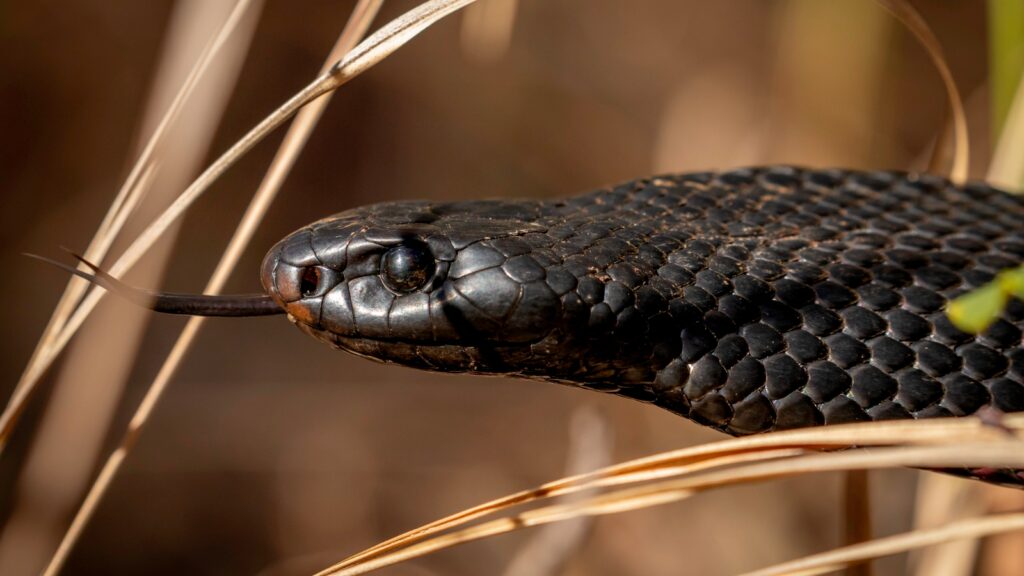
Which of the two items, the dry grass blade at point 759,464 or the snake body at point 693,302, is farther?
the snake body at point 693,302

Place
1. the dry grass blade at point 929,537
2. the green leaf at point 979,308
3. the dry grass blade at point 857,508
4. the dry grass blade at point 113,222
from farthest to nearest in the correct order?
1. the dry grass blade at point 857,508
2. the dry grass blade at point 113,222
3. the dry grass blade at point 929,537
4. the green leaf at point 979,308

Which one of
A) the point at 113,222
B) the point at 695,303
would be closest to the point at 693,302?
the point at 695,303

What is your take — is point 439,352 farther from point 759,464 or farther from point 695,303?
point 759,464

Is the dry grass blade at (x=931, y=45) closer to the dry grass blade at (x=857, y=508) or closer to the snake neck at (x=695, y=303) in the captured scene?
the snake neck at (x=695, y=303)

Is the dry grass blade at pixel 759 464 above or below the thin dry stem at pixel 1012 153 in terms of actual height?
below

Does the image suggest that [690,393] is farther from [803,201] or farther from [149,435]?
[149,435]

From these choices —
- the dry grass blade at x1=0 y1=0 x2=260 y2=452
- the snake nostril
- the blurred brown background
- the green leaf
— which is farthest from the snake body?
the blurred brown background

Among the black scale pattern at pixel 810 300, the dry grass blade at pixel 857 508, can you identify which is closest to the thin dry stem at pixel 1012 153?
the black scale pattern at pixel 810 300

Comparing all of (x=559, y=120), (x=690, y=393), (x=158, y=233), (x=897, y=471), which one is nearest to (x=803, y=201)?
(x=690, y=393)

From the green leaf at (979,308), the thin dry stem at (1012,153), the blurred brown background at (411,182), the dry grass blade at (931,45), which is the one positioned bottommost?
the blurred brown background at (411,182)
